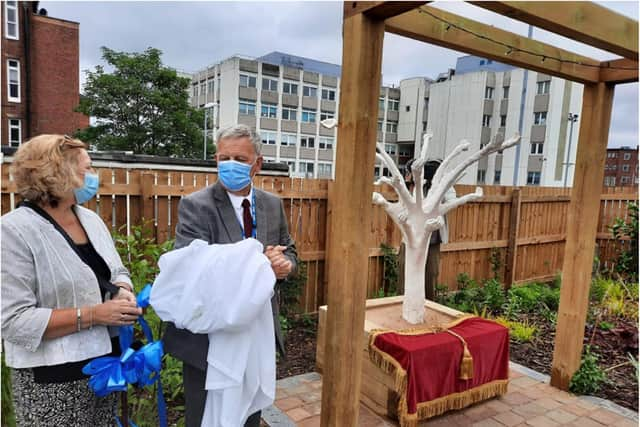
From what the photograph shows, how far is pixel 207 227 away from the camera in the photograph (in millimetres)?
1672

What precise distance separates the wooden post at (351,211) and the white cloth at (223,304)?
1.86 feet

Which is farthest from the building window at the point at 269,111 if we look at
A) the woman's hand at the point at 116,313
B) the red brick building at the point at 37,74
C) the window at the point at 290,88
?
the woman's hand at the point at 116,313

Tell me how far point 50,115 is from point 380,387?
21910 millimetres

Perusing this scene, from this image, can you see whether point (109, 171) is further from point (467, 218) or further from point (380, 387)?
point (467, 218)

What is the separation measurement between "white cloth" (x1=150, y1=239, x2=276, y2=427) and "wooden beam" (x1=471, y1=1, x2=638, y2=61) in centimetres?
140

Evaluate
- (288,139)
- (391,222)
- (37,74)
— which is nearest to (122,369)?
(391,222)

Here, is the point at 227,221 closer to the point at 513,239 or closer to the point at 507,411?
the point at 507,411

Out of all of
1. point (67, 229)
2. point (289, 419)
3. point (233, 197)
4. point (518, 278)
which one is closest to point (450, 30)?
point (233, 197)

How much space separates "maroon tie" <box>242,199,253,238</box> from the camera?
178 centimetres

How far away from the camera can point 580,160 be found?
9.96ft

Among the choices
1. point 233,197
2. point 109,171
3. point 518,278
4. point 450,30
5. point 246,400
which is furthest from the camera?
point 518,278

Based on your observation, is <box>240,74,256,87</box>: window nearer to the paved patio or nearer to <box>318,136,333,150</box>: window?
<box>318,136,333,150</box>: window

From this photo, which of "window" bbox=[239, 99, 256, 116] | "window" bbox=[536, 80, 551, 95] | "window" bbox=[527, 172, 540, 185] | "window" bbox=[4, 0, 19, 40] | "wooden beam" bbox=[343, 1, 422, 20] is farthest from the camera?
"window" bbox=[239, 99, 256, 116]

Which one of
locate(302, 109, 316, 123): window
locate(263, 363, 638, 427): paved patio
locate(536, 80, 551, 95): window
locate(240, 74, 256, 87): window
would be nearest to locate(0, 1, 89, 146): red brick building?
locate(240, 74, 256, 87): window
